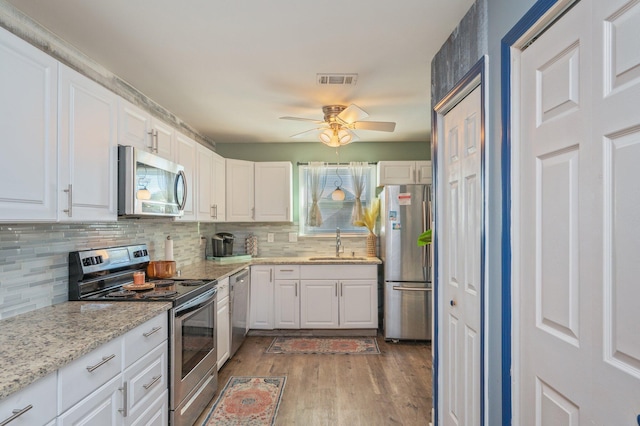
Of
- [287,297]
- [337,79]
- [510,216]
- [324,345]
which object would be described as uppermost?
[337,79]

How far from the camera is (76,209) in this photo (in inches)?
70.8

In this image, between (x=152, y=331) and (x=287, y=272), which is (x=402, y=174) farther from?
(x=152, y=331)

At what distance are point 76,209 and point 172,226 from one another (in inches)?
75.7

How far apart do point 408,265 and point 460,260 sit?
6.95 ft

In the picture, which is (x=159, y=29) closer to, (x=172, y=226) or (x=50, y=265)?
(x=50, y=265)

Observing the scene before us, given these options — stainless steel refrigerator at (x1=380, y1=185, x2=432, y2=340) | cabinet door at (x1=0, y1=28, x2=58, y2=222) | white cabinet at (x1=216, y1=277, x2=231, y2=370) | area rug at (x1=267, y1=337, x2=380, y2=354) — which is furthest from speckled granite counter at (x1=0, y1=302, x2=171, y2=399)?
stainless steel refrigerator at (x1=380, y1=185, x2=432, y2=340)

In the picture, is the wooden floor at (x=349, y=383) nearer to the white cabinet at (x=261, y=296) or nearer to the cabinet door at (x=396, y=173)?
the white cabinet at (x=261, y=296)

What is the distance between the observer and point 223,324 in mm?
3342

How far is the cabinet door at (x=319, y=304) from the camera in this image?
4324mm

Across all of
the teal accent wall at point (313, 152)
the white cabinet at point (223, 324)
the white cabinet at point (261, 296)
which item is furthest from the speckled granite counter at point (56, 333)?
the teal accent wall at point (313, 152)

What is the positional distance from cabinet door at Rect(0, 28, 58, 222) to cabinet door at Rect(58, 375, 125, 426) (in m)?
0.76

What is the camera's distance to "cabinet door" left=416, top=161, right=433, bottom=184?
4527 millimetres

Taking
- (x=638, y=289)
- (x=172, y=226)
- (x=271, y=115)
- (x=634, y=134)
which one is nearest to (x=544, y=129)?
(x=634, y=134)

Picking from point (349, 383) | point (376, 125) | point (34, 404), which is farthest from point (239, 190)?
point (34, 404)
